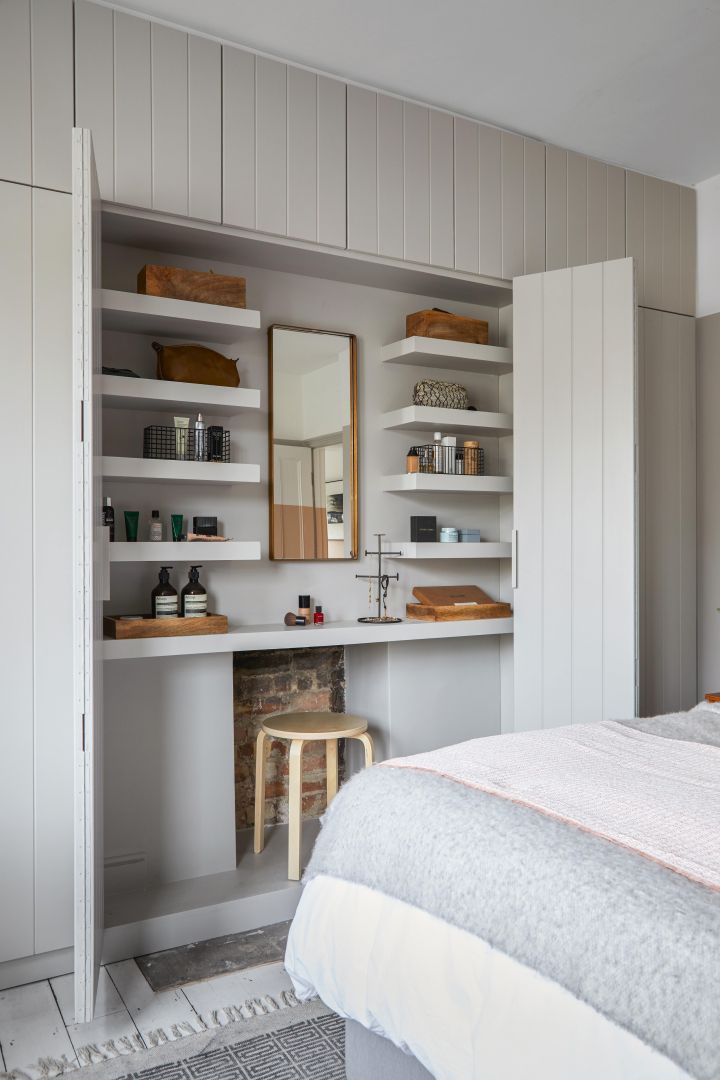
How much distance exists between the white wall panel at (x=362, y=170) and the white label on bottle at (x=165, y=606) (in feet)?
4.68

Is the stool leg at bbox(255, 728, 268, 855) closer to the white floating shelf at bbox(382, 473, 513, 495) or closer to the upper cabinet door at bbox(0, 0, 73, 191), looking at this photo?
the white floating shelf at bbox(382, 473, 513, 495)

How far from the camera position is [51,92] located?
2.49 meters

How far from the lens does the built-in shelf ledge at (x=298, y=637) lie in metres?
2.69

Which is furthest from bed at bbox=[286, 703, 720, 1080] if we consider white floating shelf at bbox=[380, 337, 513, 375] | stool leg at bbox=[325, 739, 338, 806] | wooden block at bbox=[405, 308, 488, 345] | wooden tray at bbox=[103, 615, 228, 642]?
wooden block at bbox=[405, 308, 488, 345]

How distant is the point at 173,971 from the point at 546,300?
9.00 ft

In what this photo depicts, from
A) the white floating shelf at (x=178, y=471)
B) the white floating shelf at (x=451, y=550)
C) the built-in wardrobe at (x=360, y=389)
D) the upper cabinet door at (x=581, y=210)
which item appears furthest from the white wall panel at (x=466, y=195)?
the white floating shelf at (x=178, y=471)

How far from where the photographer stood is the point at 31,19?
246cm

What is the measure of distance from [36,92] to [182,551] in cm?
145

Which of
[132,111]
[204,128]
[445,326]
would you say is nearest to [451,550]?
[445,326]

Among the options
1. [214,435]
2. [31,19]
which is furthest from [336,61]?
[214,435]

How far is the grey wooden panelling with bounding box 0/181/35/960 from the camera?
2.43 m

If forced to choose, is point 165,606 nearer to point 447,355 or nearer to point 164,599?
point 164,599

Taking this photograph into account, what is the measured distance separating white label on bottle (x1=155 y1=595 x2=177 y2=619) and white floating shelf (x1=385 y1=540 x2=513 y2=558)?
978 millimetres

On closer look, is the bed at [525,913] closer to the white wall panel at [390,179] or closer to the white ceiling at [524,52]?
the white wall panel at [390,179]
